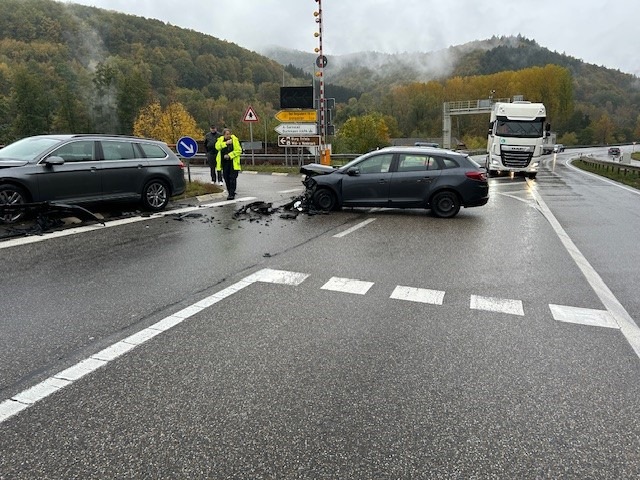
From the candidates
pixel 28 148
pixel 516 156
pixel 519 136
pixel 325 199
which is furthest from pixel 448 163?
pixel 519 136

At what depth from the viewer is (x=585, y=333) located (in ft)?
14.3

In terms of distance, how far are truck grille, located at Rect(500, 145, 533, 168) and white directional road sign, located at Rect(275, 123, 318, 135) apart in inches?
349

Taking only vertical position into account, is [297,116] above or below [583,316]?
above

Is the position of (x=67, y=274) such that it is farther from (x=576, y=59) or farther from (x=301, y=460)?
(x=576, y=59)

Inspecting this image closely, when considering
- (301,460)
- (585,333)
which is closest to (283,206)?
(585,333)

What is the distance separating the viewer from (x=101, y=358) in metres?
3.69

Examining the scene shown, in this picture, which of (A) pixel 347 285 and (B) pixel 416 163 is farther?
(B) pixel 416 163

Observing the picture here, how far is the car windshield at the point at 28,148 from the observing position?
8.82 metres

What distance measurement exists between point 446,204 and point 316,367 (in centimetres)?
785

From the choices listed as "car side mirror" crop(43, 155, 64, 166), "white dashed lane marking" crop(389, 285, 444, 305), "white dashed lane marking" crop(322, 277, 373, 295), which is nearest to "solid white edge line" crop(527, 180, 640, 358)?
"white dashed lane marking" crop(389, 285, 444, 305)

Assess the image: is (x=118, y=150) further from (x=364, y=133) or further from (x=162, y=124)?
(x=162, y=124)

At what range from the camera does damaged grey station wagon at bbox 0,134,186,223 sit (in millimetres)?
8594

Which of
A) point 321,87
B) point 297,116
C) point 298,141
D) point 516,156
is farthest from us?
point 298,141

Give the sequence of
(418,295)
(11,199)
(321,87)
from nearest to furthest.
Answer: (418,295), (11,199), (321,87)
